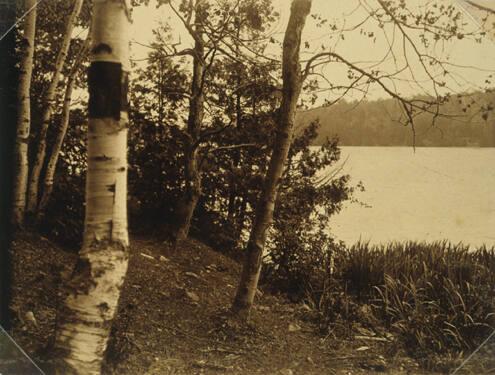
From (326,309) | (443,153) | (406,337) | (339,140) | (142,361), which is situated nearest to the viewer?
(142,361)

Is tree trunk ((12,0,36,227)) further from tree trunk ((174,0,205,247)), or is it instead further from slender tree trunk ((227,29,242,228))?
slender tree trunk ((227,29,242,228))

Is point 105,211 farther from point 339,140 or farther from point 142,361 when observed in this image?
point 339,140

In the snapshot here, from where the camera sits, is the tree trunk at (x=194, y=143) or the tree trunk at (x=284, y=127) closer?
the tree trunk at (x=284, y=127)

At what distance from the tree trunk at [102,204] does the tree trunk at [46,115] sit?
2451 millimetres

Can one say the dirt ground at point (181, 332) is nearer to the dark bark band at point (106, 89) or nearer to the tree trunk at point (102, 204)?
the tree trunk at point (102, 204)

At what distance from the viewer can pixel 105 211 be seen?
128 inches

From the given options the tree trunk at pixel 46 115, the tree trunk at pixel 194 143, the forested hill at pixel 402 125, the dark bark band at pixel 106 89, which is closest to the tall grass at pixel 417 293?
the forested hill at pixel 402 125

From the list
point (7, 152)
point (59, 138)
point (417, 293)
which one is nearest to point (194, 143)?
point (59, 138)

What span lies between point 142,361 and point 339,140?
425cm

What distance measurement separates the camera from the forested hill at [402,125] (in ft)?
16.1

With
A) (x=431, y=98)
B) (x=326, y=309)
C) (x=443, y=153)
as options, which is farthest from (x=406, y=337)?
(x=431, y=98)

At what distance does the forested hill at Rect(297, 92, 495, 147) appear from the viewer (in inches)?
193

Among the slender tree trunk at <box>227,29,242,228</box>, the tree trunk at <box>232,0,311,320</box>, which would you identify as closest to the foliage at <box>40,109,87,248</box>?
the tree trunk at <box>232,0,311,320</box>

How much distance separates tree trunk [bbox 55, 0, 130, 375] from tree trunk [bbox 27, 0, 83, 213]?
2451mm
